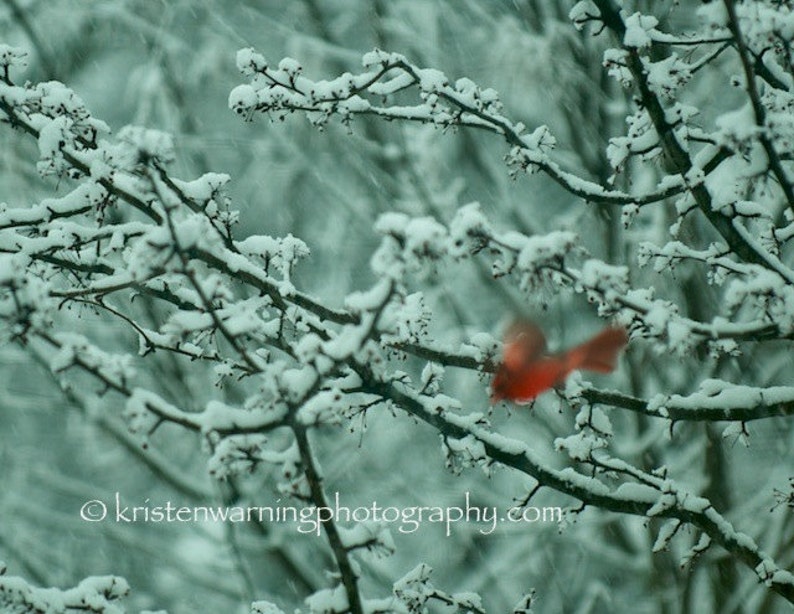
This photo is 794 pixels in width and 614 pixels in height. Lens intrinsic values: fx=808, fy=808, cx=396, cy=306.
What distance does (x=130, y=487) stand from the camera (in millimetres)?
8992

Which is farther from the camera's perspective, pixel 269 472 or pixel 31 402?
pixel 31 402

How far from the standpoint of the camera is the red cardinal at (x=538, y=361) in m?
2.09

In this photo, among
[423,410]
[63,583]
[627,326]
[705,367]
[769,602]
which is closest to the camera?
[627,326]

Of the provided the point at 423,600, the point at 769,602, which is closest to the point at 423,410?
the point at 423,600

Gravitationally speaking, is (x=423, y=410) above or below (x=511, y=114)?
below

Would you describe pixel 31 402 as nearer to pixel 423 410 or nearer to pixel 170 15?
pixel 170 15

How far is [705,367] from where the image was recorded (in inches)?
→ 244

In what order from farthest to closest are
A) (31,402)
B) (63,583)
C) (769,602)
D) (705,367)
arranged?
(31,402), (63,583), (705,367), (769,602)

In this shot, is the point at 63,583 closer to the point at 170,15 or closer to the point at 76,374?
the point at 76,374

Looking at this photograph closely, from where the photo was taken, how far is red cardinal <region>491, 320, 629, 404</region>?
82.3 inches

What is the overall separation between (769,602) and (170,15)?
7410mm

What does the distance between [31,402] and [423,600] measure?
622 cm

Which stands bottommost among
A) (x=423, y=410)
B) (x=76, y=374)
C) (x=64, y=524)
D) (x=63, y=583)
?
(x=423, y=410)

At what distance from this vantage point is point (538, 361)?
89.9 inches
